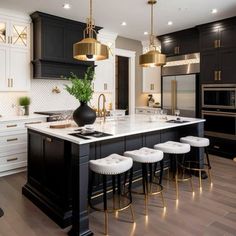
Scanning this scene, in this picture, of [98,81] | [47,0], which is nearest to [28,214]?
[47,0]

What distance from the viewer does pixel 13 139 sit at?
164 inches

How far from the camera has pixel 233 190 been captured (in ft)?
11.3

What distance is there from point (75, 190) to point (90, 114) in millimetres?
999

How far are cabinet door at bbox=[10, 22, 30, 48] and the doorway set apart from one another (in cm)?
316

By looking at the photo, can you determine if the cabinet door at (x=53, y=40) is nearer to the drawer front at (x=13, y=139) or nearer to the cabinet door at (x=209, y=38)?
the drawer front at (x=13, y=139)

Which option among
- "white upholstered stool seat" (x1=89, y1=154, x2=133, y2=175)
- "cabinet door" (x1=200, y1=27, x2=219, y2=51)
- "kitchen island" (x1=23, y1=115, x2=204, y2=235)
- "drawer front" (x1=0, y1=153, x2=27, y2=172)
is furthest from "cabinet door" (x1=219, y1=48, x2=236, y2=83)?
"drawer front" (x1=0, y1=153, x2=27, y2=172)

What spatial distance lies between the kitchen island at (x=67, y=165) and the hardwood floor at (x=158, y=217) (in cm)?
16

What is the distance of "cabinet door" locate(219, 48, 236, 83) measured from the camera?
508 cm

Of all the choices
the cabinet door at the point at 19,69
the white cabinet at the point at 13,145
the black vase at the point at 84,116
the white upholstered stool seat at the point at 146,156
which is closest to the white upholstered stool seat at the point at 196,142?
→ the white upholstered stool seat at the point at 146,156

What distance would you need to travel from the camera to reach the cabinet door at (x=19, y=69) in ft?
15.3

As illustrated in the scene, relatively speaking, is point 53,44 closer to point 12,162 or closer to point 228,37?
point 12,162

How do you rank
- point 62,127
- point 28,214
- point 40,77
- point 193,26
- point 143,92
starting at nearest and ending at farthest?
point 28,214 < point 62,127 < point 40,77 < point 193,26 < point 143,92

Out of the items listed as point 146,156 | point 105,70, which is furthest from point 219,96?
point 146,156

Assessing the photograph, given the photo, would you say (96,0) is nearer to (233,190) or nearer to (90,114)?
(90,114)
